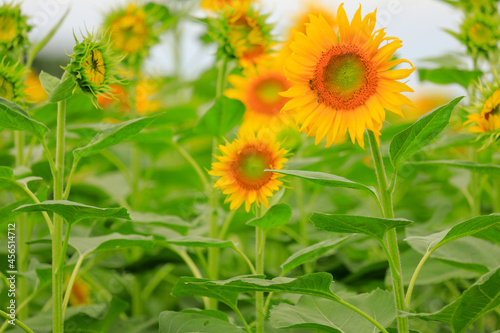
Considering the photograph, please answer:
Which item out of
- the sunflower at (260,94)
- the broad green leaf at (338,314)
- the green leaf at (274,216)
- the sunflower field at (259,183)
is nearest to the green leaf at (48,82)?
the sunflower field at (259,183)

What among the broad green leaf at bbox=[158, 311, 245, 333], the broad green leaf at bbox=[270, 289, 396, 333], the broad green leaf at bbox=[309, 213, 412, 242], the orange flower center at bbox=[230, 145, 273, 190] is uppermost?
the orange flower center at bbox=[230, 145, 273, 190]

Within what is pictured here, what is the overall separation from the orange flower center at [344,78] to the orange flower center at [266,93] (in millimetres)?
710

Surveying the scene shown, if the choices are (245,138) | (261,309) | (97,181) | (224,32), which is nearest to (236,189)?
(245,138)

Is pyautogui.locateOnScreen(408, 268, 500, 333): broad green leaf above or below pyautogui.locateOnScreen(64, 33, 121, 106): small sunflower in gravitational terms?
below

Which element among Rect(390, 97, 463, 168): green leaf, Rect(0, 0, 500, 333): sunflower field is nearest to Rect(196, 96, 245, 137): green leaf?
Rect(0, 0, 500, 333): sunflower field

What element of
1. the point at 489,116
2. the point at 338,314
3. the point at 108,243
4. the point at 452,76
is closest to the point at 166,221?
the point at 108,243

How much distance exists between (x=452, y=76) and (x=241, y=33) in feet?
1.53

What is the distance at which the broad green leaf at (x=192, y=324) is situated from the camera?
0.74 m

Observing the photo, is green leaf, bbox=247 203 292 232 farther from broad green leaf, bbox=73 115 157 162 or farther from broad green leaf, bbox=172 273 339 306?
broad green leaf, bbox=73 115 157 162

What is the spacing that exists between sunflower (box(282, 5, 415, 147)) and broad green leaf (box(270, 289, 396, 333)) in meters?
0.24

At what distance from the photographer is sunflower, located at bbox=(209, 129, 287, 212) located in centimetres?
79

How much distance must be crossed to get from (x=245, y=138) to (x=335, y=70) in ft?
0.59

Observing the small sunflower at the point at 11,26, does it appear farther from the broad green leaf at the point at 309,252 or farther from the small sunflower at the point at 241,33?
the broad green leaf at the point at 309,252

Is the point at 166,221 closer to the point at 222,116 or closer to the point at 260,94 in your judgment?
the point at 222,116
